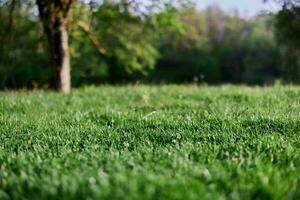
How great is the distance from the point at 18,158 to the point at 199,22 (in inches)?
2678

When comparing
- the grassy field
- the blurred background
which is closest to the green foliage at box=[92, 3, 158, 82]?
the blurred background

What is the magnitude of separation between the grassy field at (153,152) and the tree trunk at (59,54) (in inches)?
305

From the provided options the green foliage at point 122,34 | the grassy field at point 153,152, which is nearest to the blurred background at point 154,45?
the green foliage at point 122,34

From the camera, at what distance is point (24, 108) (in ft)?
35.4

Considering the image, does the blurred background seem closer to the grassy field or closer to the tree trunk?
the tree trunk

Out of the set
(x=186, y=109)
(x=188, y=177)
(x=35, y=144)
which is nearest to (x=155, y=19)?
(x=186, y=109)

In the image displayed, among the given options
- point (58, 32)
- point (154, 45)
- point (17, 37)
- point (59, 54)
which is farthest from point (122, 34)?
point (154, 45)

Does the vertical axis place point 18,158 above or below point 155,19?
below

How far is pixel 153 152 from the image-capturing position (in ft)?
19.1

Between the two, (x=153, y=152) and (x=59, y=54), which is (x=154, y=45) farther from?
(x=153, y=152)

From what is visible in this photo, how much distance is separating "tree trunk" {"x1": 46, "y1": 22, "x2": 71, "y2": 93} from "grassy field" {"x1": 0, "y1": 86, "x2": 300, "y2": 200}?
305 inches

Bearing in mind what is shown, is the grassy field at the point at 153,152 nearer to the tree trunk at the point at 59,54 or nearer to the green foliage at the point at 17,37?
the tree trunk at the point at 59,54

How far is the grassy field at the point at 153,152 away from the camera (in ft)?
14.3

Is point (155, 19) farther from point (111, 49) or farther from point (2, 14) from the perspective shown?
point (111, 49)
